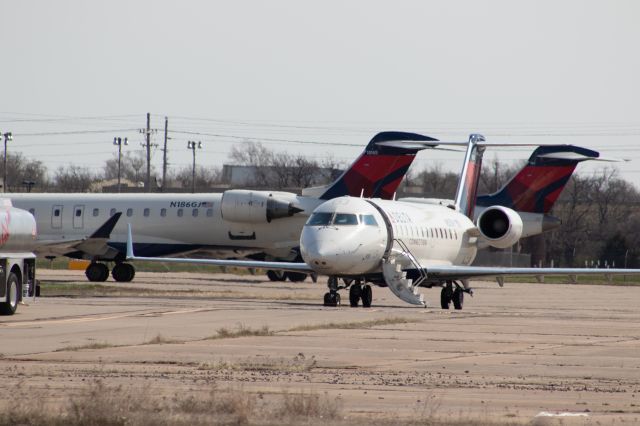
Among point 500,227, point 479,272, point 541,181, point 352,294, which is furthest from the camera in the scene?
A: point 541,181

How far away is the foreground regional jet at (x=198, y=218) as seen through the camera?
156ft

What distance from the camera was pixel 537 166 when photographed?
53.2 meters

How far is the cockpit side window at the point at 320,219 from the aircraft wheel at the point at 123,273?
19.1 meters

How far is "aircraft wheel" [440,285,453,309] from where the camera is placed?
35.3 metres

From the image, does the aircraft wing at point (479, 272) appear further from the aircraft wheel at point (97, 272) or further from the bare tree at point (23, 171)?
the bare tree at point (23, 171)

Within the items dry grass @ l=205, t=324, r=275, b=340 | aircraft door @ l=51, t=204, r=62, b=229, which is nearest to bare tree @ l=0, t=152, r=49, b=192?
aircraft door @ l=51, t=204, r=62, b=229

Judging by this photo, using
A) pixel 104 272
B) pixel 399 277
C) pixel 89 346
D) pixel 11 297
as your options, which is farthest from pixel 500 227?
pixel 89 346

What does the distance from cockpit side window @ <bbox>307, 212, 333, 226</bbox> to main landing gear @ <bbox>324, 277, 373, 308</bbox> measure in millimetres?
1529

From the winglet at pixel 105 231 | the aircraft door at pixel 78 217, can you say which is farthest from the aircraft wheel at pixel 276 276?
the winglet at pixel 105 231

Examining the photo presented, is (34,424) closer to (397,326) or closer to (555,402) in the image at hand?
(555,402)

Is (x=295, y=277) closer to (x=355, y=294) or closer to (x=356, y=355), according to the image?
(x=355, y=294)

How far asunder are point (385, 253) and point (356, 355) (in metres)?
15.7

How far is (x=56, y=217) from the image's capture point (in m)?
52.4

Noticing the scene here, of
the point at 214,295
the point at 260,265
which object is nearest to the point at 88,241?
the point at 214,295
